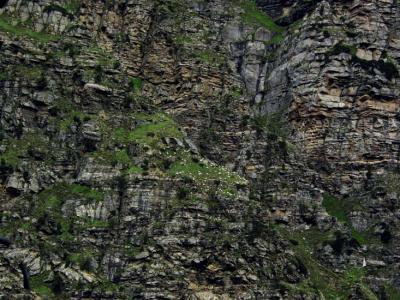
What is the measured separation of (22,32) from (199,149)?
4043cm

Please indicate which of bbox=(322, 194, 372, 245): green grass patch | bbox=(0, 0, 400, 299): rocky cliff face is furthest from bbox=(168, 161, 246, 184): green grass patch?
bbox=(322, 194, 372, 245): green grass patch

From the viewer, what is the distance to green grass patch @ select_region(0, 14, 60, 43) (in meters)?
156

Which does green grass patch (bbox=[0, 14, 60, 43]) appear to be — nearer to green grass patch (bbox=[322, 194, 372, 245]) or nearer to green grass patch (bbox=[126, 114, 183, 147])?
green grass patch (bbox=[126, 114, 183, 147])

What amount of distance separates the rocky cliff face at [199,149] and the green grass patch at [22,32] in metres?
0.64

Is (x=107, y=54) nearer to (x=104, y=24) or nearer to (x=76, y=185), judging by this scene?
(x=104, y=24)

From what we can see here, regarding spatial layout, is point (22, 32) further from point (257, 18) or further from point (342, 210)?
point (342, 210)

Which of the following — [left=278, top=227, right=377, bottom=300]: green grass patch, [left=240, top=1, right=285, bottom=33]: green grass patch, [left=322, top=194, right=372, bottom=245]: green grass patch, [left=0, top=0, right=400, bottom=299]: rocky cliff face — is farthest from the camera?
[left=240, top=1, right=285, bottom=33]: green grass patch

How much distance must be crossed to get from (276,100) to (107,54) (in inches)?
1405

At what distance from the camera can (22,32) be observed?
6181 inches

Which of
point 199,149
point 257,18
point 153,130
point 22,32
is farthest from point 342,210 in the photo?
point 22,32

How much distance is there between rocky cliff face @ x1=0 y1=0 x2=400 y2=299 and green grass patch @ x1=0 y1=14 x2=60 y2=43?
2.08 feet

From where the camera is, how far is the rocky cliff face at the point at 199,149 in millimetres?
123875

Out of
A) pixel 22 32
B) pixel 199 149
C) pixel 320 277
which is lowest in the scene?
pixel 320 277

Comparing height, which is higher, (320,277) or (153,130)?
(153,130)
